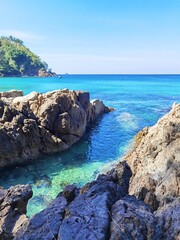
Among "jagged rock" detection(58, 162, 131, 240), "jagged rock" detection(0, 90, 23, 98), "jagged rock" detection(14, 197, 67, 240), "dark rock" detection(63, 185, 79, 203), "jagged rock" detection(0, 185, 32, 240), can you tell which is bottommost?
"jagged rock" detection(0, 185, 32, 240)

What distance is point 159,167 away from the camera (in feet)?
43.3

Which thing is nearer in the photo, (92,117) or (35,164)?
(35,164)

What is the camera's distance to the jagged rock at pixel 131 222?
253 inches

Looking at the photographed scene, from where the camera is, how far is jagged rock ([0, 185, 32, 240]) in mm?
8538

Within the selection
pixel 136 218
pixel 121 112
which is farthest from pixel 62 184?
pixel 121 112

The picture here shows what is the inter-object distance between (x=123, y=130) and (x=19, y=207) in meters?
25.9

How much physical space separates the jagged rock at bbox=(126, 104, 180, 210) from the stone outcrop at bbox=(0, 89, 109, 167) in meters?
10.5

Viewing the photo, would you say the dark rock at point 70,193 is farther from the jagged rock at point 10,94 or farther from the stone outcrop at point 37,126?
the jagged rock at point 10,94

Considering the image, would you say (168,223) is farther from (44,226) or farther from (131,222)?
(44,226)

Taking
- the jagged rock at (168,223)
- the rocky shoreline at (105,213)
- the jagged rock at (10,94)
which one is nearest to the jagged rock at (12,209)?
the rocky shoreline at (105,213)

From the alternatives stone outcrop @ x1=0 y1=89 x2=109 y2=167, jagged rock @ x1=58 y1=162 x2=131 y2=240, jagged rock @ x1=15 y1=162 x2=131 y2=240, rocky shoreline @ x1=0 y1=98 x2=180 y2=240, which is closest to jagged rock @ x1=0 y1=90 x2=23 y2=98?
stone outcrop @ x1=0 y1=89 x2=109 y2=167

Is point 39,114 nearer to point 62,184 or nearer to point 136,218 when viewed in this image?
point 62,184

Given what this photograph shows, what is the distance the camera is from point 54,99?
2742cm

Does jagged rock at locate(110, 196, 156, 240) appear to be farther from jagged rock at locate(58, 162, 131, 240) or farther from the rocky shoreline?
jagged rock at locate(58, 162, 131, 240)
